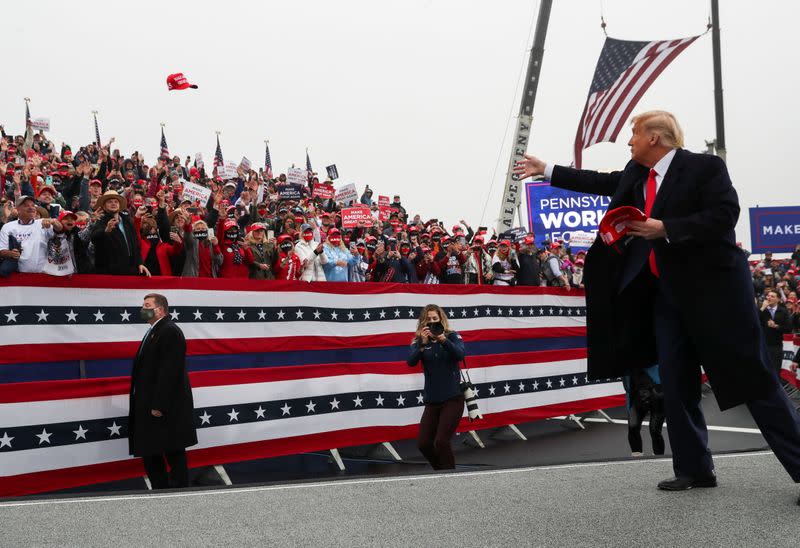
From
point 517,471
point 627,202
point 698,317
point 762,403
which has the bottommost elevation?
point 517,471

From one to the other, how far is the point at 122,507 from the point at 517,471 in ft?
6.47

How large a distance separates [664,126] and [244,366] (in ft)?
18.4

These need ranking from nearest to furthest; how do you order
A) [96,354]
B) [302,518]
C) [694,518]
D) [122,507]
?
[694,518] → [302,518] → [122,507] → [96,354]

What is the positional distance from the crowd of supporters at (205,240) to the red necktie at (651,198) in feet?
17.2

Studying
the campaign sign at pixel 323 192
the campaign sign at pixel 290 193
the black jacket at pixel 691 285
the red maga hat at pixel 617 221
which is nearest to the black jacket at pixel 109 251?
the black jacket at pixel 691 285

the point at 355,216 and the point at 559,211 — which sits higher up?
the point at 355,216

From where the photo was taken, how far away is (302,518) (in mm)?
3785

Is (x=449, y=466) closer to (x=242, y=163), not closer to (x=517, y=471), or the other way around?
(x=517, y=471)

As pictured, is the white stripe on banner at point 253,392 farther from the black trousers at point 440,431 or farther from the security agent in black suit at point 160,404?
→ the black trousers at point 440,431

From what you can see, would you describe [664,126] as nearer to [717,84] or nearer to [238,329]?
[238,329]

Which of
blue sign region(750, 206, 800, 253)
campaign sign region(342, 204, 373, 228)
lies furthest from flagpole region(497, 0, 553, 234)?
blue sign region(750, 206, 800, 253)

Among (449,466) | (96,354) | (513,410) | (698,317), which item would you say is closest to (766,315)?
(513,410)

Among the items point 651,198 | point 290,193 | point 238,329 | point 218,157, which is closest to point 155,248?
point 238,329

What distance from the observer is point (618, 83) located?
60.4 feet
